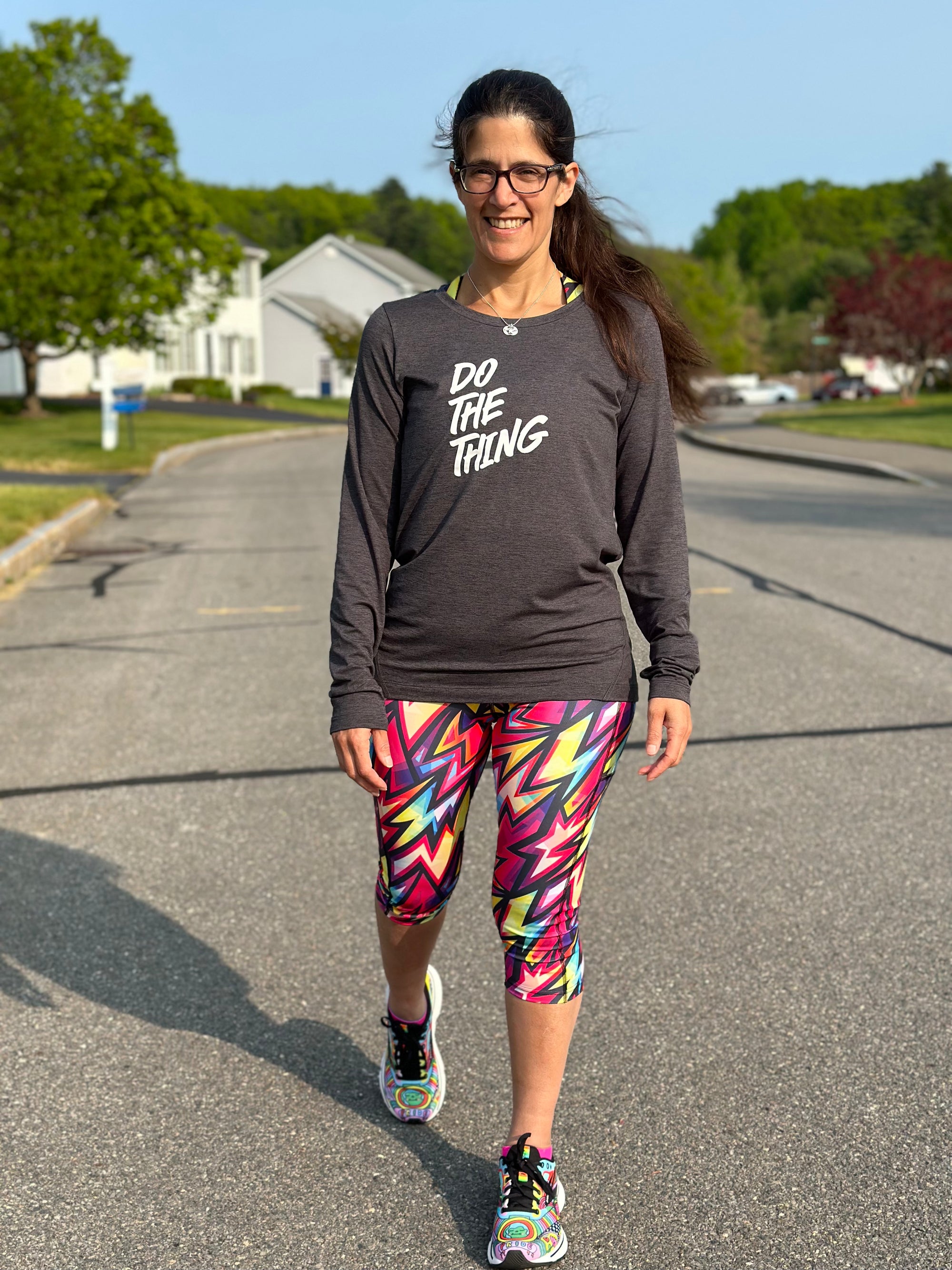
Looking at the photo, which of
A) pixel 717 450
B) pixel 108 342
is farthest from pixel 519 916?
pixel 108 342

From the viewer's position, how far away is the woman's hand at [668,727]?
253 cm

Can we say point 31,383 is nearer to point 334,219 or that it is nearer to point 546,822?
point 546,822

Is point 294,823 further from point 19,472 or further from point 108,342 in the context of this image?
point 108,342

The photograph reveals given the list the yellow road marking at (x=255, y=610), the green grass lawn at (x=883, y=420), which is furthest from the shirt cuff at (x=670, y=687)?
the green grass lawn at (x=883, y=420)

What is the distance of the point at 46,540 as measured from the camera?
12.2 meters

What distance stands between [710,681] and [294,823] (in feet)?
9.40

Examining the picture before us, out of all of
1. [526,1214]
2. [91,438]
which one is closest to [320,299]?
[91,438]

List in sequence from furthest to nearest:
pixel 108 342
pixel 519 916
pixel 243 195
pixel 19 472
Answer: pixel 243 195 → pixel 108 342 → pixel 19 472 → pixel 519 916

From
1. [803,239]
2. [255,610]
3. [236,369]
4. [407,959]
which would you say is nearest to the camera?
[407,959]

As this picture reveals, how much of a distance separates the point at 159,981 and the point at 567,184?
94.0 inches

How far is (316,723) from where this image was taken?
643 centimetres

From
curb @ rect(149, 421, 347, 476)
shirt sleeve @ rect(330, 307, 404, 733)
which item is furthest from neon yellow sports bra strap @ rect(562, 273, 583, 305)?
curb @ rect(149, 421, 347, 476)

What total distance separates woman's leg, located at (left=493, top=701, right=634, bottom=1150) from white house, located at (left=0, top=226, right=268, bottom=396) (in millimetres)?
42142

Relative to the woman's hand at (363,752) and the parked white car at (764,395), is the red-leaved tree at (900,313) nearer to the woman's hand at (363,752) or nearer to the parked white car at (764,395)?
the parked white car at (764,395)
